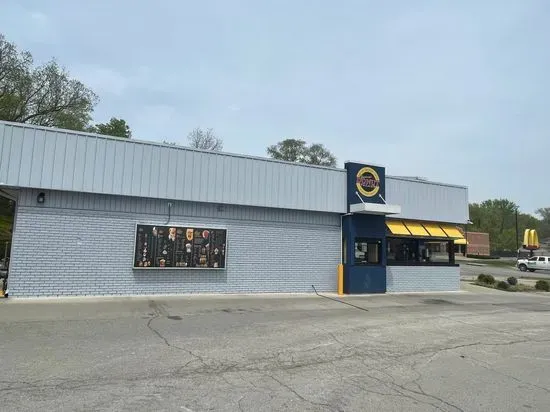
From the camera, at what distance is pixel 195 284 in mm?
16078

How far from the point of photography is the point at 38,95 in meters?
41.9

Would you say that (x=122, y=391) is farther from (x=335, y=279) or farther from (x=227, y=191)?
(x=335, y=279)

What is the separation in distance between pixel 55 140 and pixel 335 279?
36.1 ft

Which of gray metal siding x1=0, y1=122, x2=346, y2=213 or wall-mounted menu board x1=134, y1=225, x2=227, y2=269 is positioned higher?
gray metal siding x1=0, y1=122, x2=346, y2=213

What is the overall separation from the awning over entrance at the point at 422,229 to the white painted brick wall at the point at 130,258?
311 cm

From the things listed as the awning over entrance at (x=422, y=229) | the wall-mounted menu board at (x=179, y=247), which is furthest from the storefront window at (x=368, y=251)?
the wall-mounted menu board at (x=179, y=247)

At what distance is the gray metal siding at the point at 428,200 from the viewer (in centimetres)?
2042

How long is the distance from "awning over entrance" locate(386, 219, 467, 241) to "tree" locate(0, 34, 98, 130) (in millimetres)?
33607

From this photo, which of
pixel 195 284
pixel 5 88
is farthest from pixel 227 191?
pixel 5 88

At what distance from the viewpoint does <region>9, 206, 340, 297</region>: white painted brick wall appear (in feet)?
45.6

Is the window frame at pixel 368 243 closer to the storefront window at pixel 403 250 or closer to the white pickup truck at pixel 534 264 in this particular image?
the storefront window at pixel 403 250

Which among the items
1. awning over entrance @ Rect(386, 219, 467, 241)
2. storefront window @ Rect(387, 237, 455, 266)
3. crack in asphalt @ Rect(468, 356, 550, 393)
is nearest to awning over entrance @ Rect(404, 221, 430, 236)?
awning over entrance @ Rect(386, 219, 467, 241)

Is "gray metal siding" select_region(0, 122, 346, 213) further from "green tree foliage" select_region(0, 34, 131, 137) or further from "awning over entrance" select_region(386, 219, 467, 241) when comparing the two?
"green tree foliage" select_region(0, 34, 131, 137)

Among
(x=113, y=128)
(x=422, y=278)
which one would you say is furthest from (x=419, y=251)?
(x=113, y=128)
